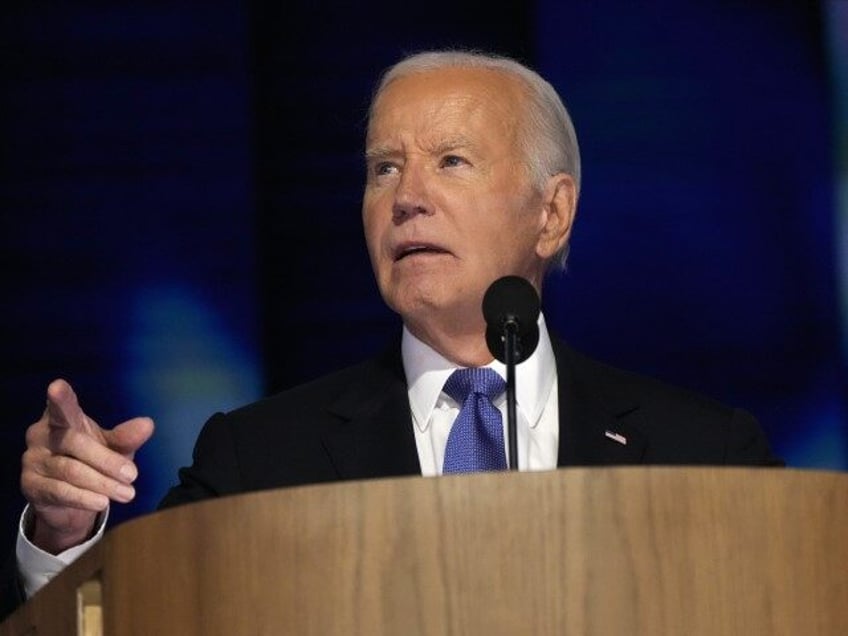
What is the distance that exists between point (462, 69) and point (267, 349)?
73 cm

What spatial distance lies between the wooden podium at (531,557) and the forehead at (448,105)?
1291mm

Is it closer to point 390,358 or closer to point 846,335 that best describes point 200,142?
point 390,358

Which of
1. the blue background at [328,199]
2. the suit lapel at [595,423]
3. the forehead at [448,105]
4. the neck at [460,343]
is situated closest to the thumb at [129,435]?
the suit lapel at [595,423]

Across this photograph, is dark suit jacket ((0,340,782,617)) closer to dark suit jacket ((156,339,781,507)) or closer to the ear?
dark suit jacket ((156,339,781,507))

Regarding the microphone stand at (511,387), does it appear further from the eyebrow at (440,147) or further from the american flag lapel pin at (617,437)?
the eyebrow at (440,147)

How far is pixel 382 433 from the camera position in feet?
9.39

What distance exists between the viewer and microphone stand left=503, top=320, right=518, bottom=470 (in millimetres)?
2252

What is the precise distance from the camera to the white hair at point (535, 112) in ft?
10.5

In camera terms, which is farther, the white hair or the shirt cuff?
the white hair

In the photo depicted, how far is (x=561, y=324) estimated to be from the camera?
3.77m

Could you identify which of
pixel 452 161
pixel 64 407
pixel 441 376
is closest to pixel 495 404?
pixel 441 376

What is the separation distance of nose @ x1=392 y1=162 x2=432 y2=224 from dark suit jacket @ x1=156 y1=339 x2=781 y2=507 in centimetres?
23

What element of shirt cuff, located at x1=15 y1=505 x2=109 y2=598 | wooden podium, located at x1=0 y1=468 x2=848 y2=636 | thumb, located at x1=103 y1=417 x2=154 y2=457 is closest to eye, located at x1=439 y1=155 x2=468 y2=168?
shirt cuff, located at x1=15 y1=505 x2=109 y2=598

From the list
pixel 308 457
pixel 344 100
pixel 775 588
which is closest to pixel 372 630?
pixel 775 588
